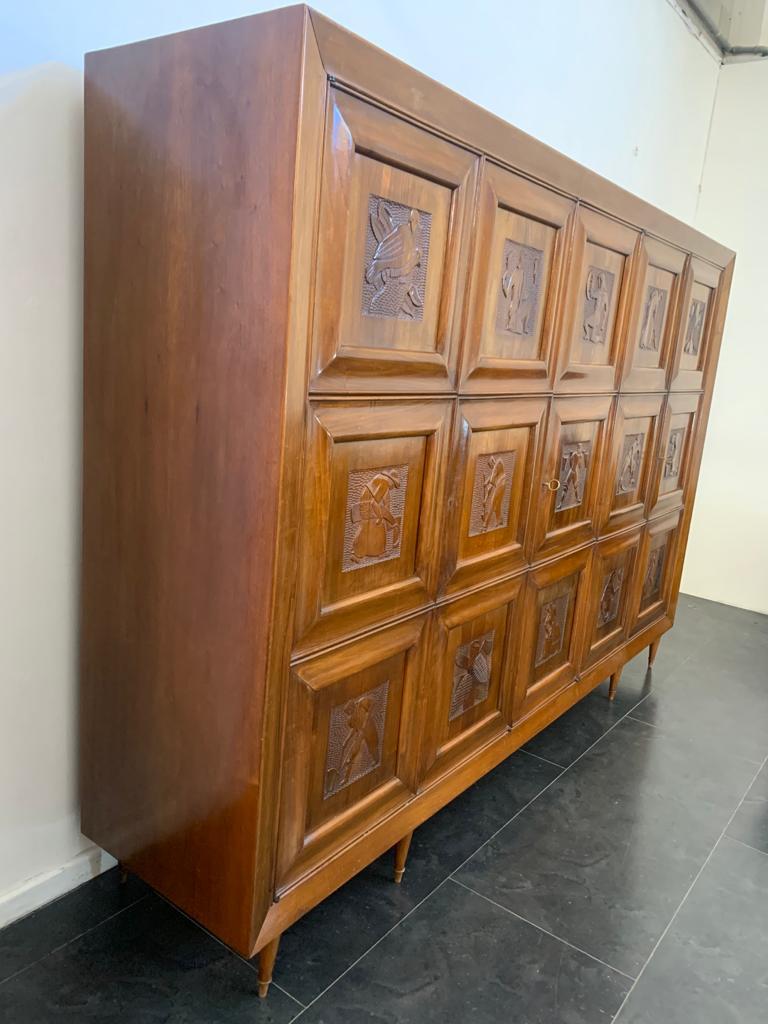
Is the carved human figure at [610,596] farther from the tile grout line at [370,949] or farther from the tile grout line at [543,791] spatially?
the tile grout line at [370,949]

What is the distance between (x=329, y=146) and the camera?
3.67ft

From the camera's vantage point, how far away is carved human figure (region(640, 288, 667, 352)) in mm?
2256

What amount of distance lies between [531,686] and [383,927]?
741 mm

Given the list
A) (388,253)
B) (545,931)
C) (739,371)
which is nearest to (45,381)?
(388,253)

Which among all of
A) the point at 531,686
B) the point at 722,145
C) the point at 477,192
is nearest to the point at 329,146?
the point at 477,192

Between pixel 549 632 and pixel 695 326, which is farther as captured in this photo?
pixel 695 326

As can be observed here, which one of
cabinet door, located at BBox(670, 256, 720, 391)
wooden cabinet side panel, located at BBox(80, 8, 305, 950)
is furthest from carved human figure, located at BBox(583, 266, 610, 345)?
wooden cabinet side panel, located at BBox(80, 8, 305, 950)

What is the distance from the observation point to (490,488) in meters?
1.72

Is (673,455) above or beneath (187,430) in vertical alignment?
beneath

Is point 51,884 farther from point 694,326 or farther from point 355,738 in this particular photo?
point 694,326

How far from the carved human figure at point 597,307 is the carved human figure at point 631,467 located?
0.46 m

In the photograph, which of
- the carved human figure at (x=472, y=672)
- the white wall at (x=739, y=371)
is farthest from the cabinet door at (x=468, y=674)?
the white wall at (x=739, y=371)

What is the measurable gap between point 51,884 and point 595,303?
183cm

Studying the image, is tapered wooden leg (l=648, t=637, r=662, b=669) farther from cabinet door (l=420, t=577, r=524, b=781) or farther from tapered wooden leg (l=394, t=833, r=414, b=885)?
tapered wooden leg (l=394, t=833, r=414, b=885)
